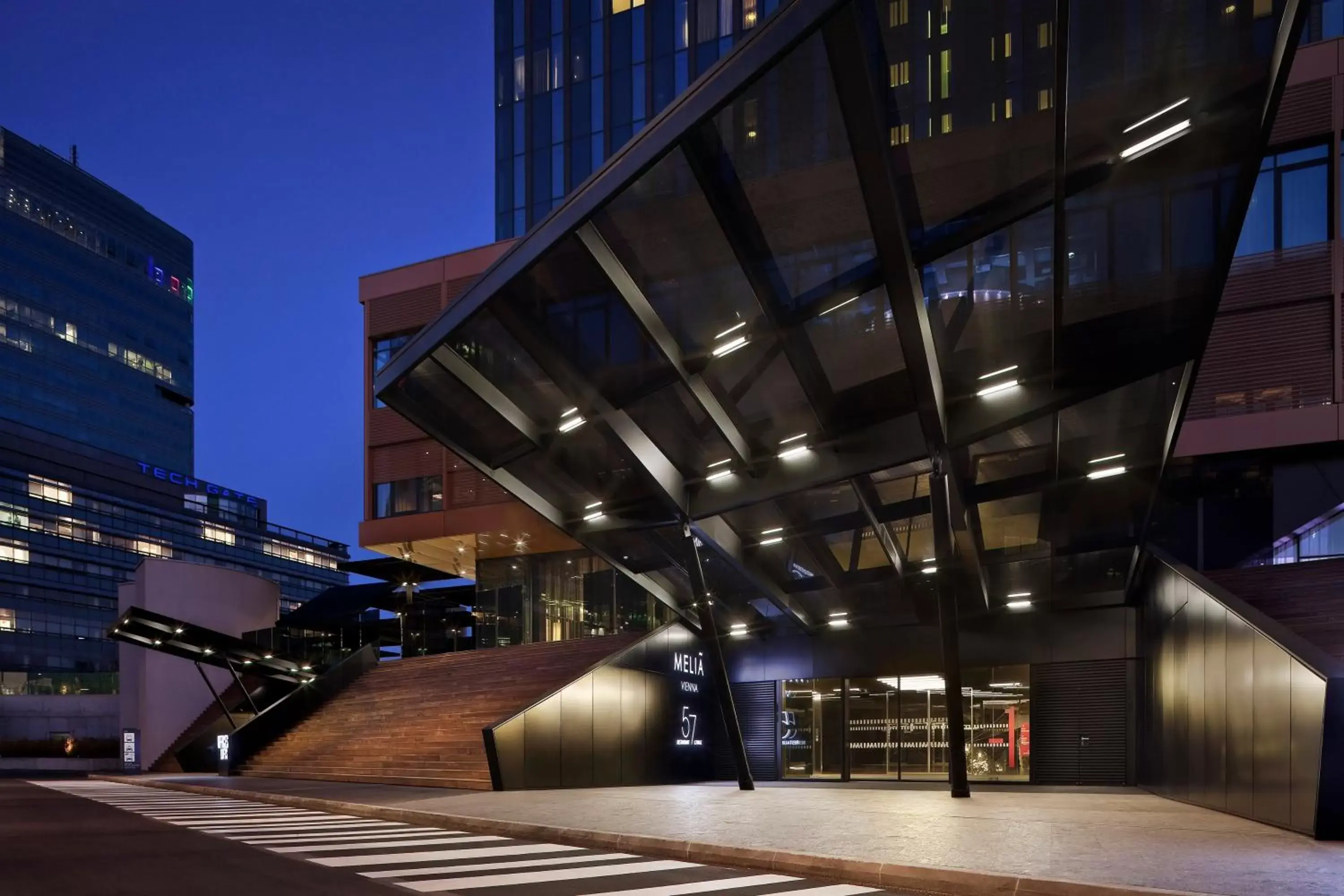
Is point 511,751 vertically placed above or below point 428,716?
above

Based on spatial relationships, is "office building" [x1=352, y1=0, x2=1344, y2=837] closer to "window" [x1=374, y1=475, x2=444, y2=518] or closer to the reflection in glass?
the reflection in glass

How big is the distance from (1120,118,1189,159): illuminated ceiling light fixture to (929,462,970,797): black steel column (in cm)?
617

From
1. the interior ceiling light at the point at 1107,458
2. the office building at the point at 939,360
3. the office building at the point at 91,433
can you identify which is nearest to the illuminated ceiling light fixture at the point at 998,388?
the office building at the point at 939,360

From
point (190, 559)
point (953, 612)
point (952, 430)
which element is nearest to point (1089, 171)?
point (952, 430)

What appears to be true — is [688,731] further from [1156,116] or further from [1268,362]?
[1156,116]

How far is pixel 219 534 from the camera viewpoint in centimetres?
15362

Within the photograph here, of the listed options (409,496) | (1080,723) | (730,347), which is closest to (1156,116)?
(730,347)

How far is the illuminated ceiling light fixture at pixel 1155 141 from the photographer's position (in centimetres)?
1202

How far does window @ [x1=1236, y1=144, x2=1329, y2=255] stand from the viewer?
28.8 m

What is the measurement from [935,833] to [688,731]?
16142 mm

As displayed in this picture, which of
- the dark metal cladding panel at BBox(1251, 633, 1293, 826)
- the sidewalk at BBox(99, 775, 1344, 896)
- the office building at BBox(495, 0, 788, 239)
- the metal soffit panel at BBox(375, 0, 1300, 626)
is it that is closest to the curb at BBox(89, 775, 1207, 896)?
the sidewalk at BBox(99, 775, 1344, 896)

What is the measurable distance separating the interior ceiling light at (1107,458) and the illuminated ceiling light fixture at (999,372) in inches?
146

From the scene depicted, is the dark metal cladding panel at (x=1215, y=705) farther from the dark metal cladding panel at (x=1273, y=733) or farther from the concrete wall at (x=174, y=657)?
the concrete wall at (x=174, y=657)

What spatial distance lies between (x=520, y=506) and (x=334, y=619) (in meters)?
8.35
